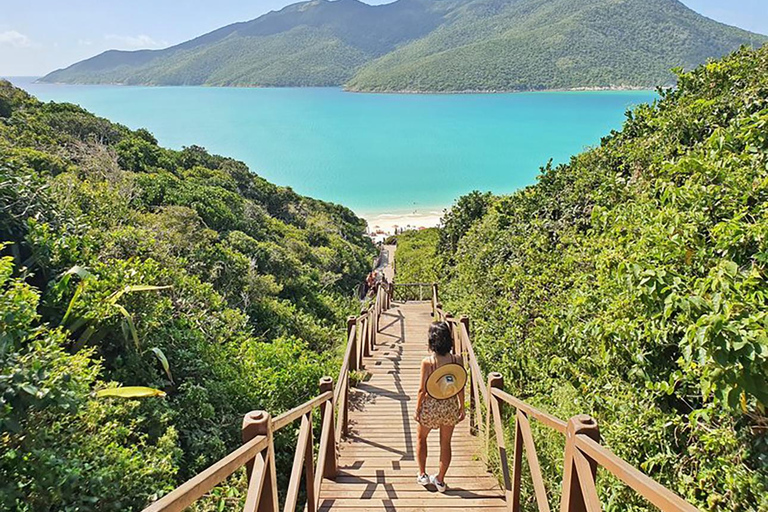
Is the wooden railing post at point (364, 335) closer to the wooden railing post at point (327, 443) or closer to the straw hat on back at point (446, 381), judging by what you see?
the wooden railing post at point (327, 443)

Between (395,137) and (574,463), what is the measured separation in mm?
84305

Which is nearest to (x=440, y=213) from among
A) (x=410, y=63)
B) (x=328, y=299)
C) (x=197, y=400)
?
(x=328, y=299)

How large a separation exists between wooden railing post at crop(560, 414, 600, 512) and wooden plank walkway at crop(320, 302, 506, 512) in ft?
3.65

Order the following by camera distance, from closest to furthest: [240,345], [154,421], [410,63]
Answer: [154,421], [240,345], [410,63]

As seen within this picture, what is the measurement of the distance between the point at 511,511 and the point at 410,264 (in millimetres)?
18761

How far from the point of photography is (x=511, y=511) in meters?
2.69

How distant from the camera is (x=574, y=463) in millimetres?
1848

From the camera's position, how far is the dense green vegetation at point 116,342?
271 centimetres

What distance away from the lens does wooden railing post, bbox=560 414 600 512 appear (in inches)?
71.2

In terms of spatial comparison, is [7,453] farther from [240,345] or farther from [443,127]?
[443,127]

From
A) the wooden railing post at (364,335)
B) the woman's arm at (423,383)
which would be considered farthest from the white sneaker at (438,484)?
the wooden railing post at (364,335)

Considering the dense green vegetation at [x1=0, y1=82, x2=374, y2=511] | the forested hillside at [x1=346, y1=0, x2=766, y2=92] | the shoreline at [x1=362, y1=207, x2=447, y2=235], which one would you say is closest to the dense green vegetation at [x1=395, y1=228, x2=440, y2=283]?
the shoreline at [x1=362, y1=207, x2=447, y2=235]

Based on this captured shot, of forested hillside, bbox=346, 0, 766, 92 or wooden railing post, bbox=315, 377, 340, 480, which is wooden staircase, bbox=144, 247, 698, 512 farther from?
forested hillside, bbox=346, 0, 766, 92

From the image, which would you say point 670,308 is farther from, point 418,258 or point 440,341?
point 418,258
